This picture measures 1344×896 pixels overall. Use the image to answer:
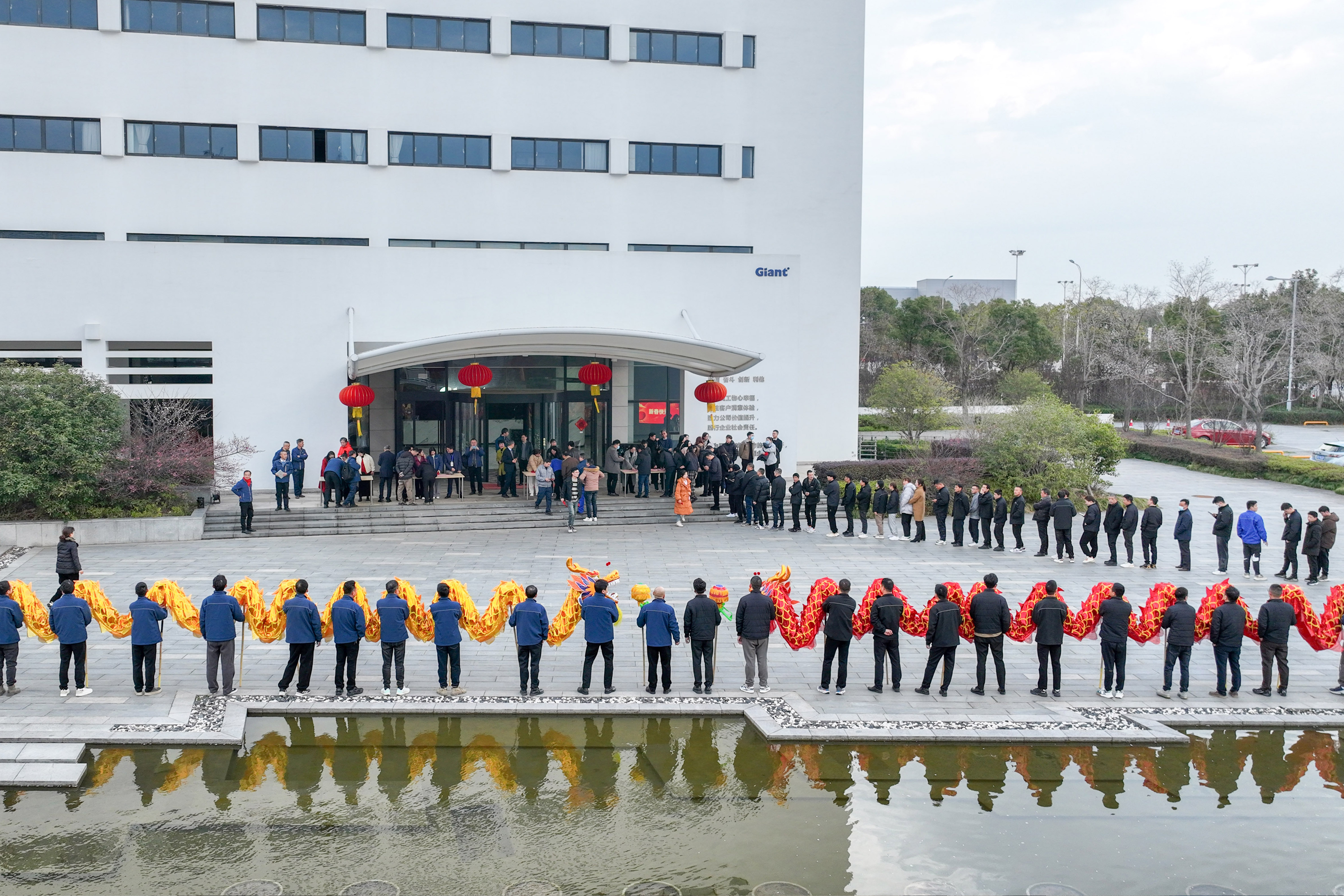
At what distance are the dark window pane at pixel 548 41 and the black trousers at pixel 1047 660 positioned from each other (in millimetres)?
23049

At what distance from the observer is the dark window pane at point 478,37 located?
28172 millimetres

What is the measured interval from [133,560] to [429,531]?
574cm

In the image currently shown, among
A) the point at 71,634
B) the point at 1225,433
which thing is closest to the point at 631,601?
the point at 71,634

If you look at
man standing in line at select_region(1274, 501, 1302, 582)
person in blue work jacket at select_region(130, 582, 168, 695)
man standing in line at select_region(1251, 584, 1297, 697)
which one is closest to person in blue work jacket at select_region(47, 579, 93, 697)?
person in blue work jacket at select_region(130, 582, 168, 695)

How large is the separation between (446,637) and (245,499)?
11123 millimetres

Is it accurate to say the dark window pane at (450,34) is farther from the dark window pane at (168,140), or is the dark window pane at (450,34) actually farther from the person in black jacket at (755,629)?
the person in black jacket at (755,629)

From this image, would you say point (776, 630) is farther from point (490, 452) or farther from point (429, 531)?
point (490, 452)

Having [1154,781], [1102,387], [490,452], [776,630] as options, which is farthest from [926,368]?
[1154,781]

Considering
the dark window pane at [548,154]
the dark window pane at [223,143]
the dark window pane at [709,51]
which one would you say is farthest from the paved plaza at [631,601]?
the dark window pane at [709,51]

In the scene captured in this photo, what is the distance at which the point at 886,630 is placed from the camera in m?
11.3

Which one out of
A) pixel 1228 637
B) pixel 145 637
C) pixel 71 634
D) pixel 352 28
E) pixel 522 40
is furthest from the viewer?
pixel 522 40

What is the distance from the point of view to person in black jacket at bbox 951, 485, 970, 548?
20.5 m

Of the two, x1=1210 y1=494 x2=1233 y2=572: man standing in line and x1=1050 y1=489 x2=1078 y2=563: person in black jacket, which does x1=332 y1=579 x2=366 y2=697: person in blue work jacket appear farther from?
x1=1210 y1=494 x2=1233 y2=572: man standing in line

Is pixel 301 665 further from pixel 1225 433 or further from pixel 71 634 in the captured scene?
pixel 1225 433
